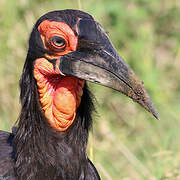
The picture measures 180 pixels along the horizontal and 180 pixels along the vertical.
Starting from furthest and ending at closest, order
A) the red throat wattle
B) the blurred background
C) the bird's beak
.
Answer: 1. the blurred background
2. the red throat wattle
3. the bird's beak

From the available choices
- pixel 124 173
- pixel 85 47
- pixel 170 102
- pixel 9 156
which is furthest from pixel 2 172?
pixel 170 102

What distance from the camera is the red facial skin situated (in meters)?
3.17

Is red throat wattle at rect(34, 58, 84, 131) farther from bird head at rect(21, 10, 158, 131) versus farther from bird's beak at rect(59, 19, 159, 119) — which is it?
bird's beak at rect(59, 19, 159, 119)

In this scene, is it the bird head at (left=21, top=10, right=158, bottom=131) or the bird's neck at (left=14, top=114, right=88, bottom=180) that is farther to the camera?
the bird's neck at (left=14, top=114, right=88, bottom=180)

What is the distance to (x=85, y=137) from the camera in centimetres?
346

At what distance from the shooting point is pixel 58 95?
3283 millimetres

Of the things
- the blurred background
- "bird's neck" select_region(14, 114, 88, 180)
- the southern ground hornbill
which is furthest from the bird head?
the blurred background

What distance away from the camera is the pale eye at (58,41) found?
3143mm

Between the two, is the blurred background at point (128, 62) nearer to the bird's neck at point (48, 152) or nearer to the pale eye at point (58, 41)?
the bird's neck at point (48, 152)

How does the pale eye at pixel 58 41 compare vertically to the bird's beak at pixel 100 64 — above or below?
above

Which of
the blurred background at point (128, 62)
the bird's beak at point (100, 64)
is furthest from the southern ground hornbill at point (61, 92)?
the blurred background at point (128, 62)

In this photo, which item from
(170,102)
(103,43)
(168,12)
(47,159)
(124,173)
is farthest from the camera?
(168,12)

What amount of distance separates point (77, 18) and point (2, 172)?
41.1 inches

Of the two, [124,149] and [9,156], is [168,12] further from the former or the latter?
[9,156]
